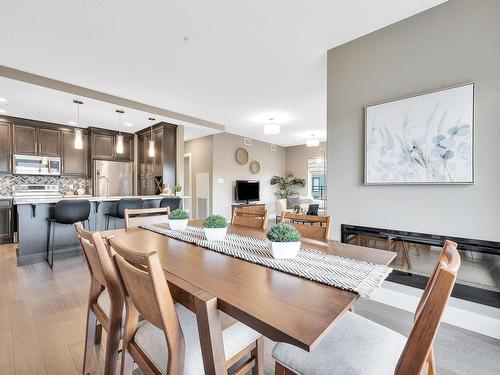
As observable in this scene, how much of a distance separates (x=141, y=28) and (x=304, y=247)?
8.02 ft

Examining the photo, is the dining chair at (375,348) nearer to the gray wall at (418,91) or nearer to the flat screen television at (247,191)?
the gray wall at (418,91)

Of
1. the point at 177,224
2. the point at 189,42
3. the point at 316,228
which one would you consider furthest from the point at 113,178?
the point at 316,228

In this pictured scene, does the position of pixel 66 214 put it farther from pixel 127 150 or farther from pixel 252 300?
pixel 252 300

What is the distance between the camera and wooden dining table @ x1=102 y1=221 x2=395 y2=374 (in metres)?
0.63

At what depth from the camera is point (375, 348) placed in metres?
0.86

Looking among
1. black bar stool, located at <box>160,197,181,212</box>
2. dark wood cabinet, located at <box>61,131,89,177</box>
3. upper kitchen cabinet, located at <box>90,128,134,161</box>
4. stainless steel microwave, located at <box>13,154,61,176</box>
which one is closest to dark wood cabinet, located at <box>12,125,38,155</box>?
stainless steel microwave, located at <box>13,154,61,176</box>

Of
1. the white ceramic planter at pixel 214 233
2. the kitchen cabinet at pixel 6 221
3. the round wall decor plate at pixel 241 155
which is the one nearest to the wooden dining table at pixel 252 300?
the white ceramic planter at pixel 214 233

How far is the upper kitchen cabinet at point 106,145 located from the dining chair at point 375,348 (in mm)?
6222

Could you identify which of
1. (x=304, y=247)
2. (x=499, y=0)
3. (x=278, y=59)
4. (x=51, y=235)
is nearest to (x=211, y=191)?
(x=51, y=235)

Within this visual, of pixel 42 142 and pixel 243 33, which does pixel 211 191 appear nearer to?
pixel 42 142

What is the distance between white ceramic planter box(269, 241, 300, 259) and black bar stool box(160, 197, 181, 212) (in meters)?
3.58

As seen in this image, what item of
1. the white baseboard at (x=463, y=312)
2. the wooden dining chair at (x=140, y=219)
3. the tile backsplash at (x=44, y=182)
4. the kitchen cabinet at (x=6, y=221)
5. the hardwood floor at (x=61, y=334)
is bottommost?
the hardwood floor at (x=61, y=334)

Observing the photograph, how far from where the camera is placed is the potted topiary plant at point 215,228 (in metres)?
1.48

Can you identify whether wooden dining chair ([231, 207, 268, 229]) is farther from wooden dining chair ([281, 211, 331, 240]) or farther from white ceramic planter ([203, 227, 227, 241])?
white ceramic planter ([203, 227, 227, 241])
